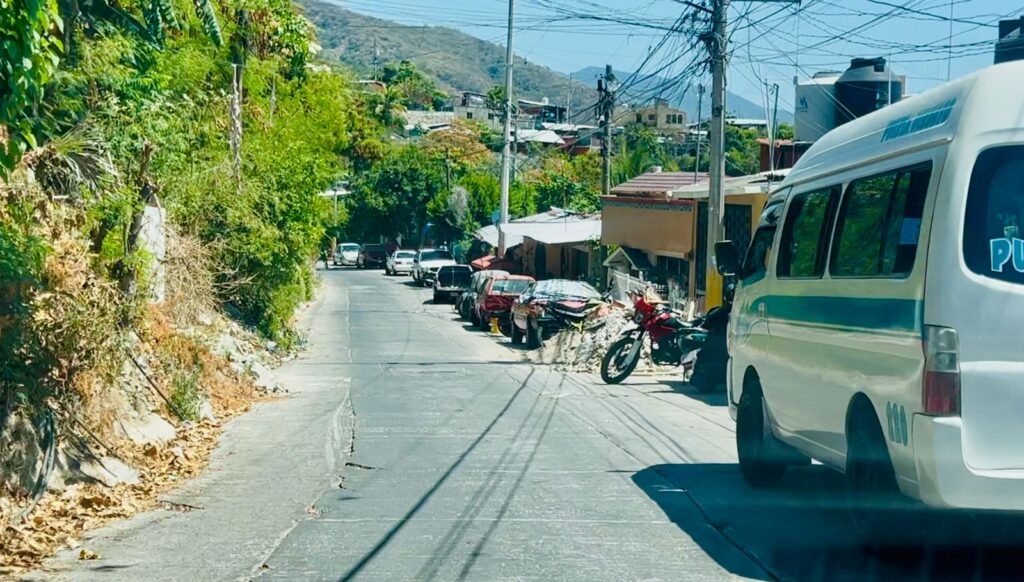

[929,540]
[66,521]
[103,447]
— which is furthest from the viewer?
[103,447]

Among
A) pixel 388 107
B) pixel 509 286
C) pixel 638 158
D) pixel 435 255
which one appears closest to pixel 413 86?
pixel 388 107

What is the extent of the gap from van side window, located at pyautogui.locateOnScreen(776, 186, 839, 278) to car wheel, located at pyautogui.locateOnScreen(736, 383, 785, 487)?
135cm

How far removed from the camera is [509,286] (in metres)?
39.4

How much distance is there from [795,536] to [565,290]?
23.3 meters

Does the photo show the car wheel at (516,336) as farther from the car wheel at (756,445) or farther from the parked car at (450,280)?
the car wheel at (756,445)

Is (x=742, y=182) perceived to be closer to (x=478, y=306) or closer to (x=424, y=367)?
(x=424, y=367)

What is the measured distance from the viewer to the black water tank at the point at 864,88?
101 feet

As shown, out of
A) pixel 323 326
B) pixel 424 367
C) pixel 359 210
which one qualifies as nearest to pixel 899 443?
pixel 424 367

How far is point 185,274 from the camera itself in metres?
19.2

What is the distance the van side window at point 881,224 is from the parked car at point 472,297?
104ft

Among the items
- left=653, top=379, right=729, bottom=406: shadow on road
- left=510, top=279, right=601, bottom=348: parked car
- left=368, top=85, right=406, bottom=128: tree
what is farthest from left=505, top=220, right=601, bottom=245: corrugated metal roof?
left=368, top=85, right=406, bottom=128: tree

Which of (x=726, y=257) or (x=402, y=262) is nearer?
(x=726, y=257)

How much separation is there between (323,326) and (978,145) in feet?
108

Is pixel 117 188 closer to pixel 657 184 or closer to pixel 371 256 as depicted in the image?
pixel 657 184
